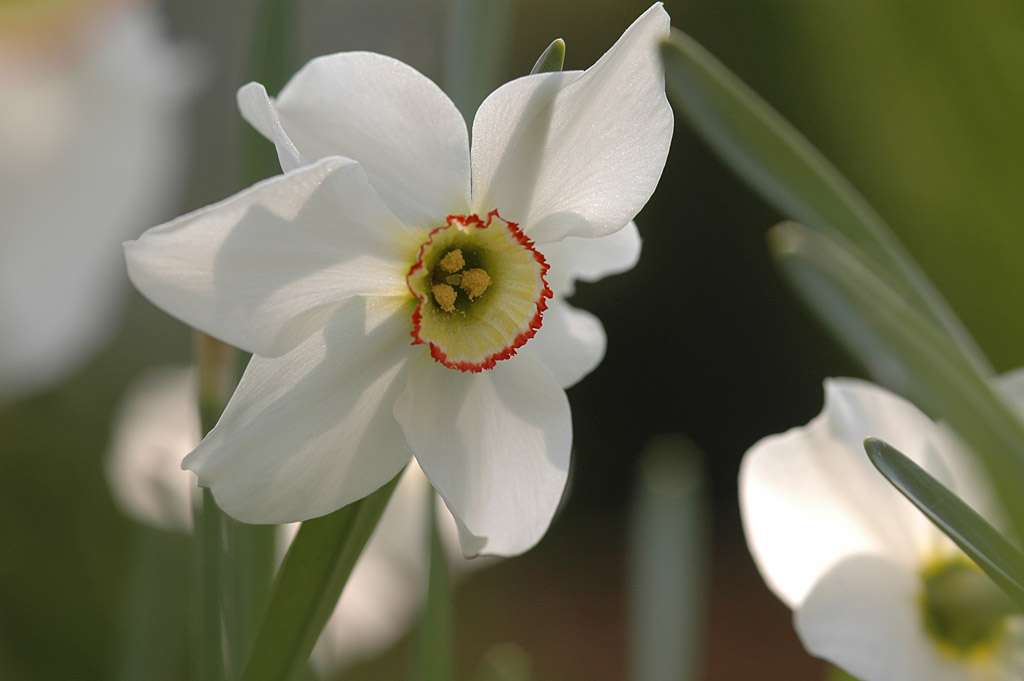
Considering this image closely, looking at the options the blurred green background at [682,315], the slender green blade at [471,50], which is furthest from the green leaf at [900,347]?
the blurred green background at [682,315]

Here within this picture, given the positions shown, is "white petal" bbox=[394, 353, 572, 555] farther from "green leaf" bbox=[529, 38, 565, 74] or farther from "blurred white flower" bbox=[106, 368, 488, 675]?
"blurred white flower" bbox=[106, 368, 488, 675]

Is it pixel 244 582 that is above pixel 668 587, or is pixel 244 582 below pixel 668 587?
above

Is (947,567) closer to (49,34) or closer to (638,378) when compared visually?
(49,34)

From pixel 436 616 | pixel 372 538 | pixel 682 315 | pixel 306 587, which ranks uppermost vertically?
pixel 306 587

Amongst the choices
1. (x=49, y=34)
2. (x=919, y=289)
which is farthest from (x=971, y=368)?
(x=49, y=34)

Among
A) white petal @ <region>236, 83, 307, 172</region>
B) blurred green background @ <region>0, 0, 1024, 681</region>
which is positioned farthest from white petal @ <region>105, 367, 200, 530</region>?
white petal @ <region>236, 83, 307, 172</region>

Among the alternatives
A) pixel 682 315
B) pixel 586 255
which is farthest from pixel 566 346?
pixel 682 315

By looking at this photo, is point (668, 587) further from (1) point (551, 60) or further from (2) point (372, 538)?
(1) point (551, 60)
